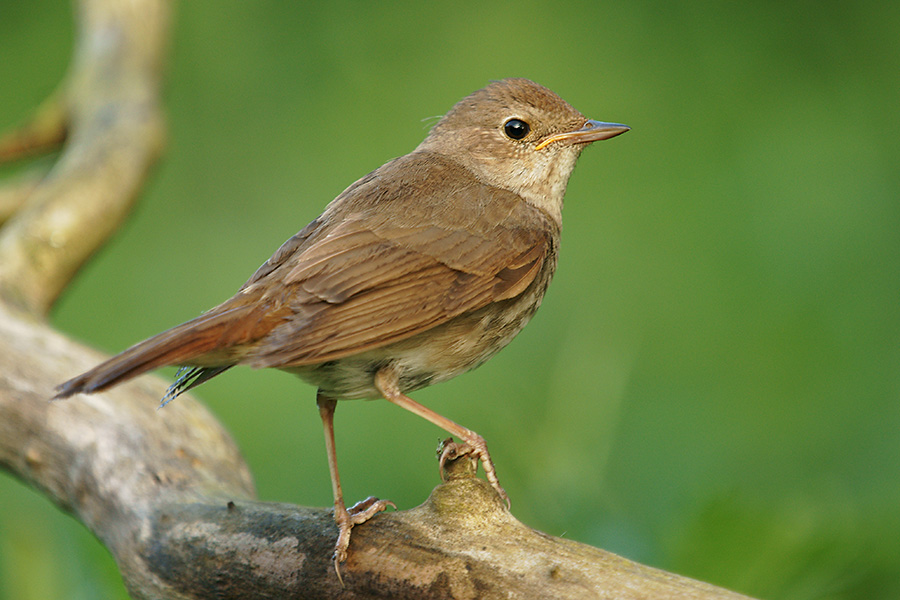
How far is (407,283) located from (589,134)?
1035mm

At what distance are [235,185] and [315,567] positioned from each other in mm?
A: 4658

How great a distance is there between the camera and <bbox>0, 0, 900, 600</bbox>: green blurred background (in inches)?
189

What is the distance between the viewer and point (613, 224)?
6258 millimetres

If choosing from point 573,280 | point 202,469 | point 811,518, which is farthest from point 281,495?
point 811,518

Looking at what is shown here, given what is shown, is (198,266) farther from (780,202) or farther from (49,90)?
(780,202)

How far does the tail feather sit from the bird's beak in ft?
4.47

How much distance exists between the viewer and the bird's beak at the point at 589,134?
327 cm

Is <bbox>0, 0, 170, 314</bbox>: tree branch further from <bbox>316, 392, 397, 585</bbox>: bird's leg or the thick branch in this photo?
<bbox>316, 392, 397, 585</bbox>: bird's leg

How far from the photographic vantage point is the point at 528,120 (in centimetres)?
336

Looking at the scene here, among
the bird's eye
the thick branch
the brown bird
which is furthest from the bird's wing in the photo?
the thick branch

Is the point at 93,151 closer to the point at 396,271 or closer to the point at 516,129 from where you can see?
the point at 516,129

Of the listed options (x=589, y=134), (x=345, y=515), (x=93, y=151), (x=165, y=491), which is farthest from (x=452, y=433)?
(x=93, y=151)

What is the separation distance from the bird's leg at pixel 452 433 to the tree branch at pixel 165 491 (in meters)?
0.07

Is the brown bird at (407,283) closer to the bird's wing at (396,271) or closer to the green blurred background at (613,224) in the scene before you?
the bird's wing at (396,271)
